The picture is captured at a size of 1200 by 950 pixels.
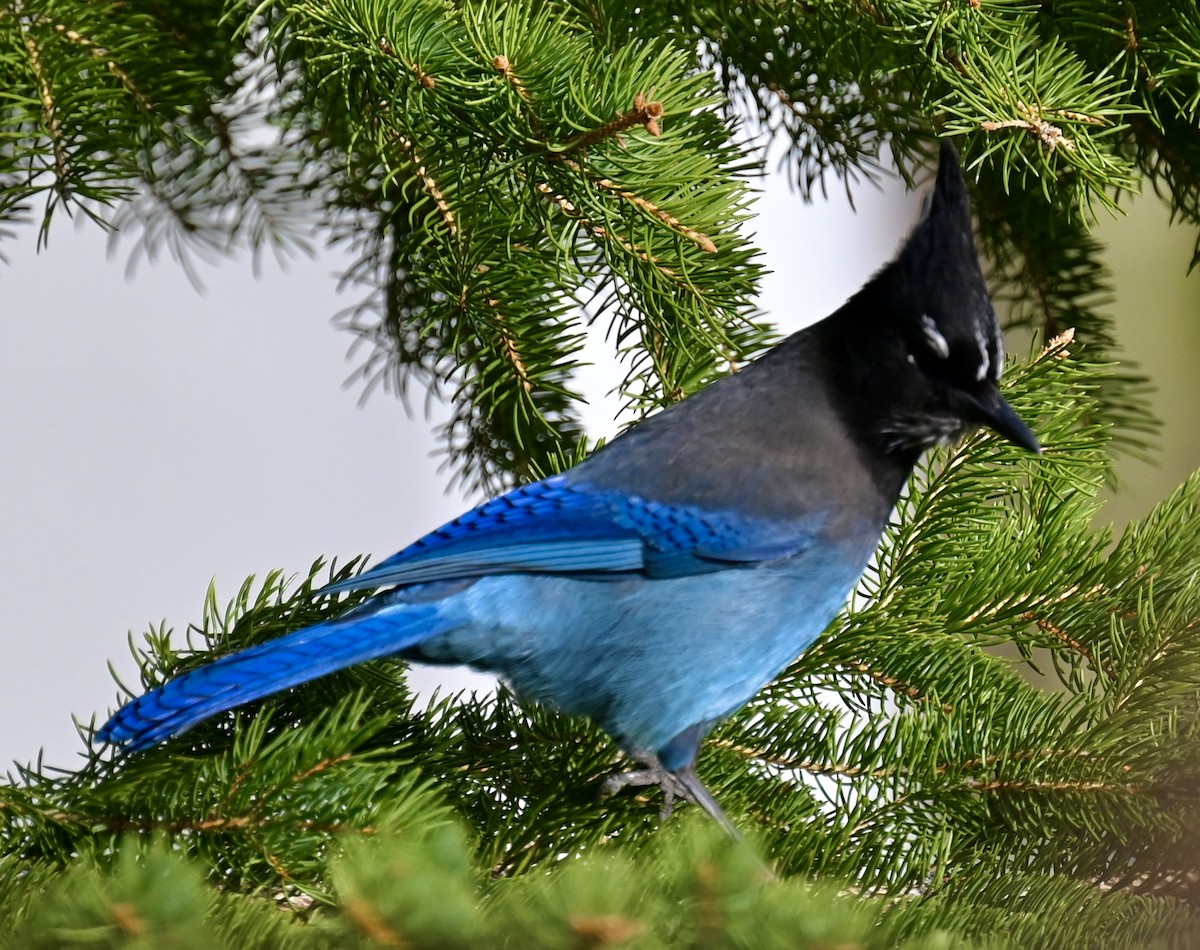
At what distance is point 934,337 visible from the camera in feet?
3.43

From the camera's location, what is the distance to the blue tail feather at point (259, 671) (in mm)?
810

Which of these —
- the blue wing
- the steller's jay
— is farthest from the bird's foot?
the blue wing

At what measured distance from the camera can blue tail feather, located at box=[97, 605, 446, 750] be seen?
0.81 meters

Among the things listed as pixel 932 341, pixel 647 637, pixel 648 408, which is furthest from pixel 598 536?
pixel 932 341

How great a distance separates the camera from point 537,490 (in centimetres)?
108

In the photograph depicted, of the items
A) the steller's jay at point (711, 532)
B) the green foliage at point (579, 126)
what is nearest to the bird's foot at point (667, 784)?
the steller's jay at point (711, 532)

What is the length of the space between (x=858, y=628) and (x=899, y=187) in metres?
1.51

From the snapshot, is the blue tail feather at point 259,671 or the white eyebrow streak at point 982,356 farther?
the white eyebrow streak at point 982,356

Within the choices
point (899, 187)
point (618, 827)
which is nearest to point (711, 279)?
point (618, 827)

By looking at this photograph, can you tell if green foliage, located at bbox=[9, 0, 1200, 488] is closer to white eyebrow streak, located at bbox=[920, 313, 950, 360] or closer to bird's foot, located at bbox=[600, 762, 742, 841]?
white eyebrow streak, located at bbox=[920, 313, 950, 360]

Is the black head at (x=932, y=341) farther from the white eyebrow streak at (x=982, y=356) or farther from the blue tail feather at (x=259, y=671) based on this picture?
the blue tail feather at (x=259, y=671)

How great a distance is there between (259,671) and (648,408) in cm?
50

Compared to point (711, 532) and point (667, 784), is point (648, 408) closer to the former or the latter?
point (711, 532)

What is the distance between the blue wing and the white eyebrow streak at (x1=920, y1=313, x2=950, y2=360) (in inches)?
7.0
